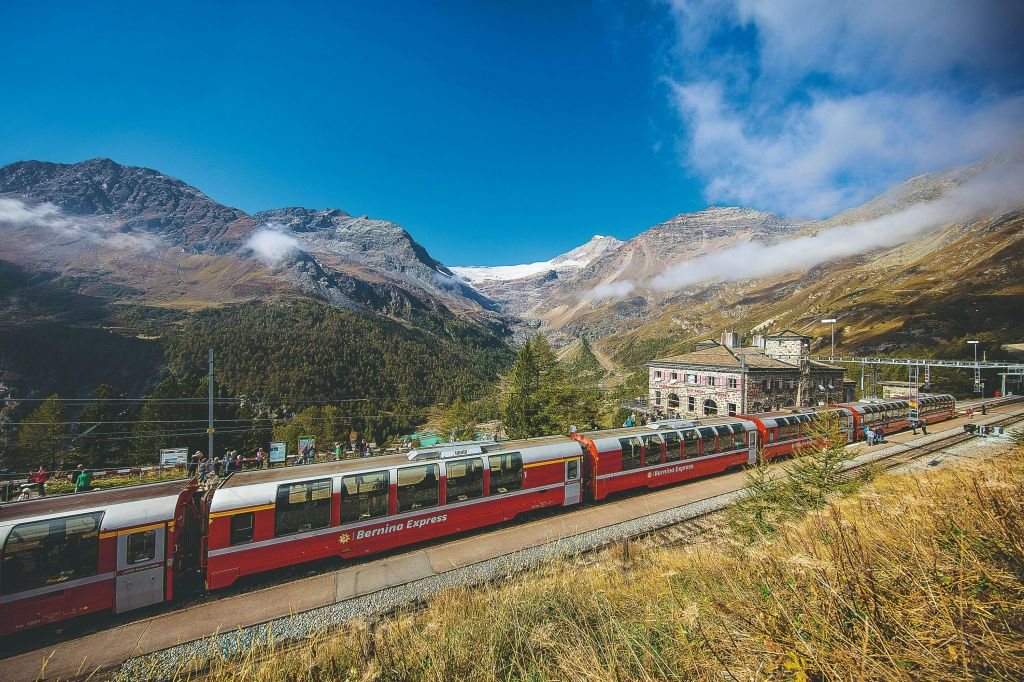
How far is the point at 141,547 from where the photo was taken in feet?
31.0

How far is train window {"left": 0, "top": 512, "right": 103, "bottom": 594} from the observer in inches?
326

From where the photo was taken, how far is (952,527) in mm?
3996

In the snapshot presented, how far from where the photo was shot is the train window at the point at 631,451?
16.5 m

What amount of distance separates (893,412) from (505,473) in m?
34.0

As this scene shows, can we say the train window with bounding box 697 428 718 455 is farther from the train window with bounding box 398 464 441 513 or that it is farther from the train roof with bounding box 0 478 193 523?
the train roof with bounding box 0 478 193 523

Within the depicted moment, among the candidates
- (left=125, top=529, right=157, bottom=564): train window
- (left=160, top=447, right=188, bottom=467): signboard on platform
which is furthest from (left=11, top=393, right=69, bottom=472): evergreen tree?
(left=125, top=529, right=157, bottom=564): train window

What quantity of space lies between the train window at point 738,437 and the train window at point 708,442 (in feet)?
5.22

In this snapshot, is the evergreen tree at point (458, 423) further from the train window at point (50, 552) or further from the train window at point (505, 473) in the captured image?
the train window at point (50, 552)

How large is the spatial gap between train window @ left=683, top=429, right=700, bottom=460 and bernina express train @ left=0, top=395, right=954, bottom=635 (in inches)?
63.3

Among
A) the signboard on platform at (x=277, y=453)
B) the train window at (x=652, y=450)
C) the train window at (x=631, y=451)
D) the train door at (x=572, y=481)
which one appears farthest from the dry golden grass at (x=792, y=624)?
the signboard on platform at (x=277, y=453)

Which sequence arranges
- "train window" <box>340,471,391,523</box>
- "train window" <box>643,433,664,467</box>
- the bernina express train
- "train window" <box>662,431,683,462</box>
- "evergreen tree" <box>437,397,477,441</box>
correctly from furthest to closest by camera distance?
"evergreen tree" <box>437,397,477,441</box>
"train window" <box>662,431,683,462</box>
"train window" <box>643,433,664,467</box>
"train window" <box>340,471,391,523</box>
the bernina express train

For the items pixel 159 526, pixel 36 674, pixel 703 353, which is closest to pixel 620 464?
pixel 159 526

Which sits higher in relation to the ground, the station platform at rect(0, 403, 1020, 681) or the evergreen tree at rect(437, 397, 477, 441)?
the station platform at rect(0, 403, 1020, 681)

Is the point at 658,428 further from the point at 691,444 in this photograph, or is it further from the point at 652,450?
the point at 691,444
